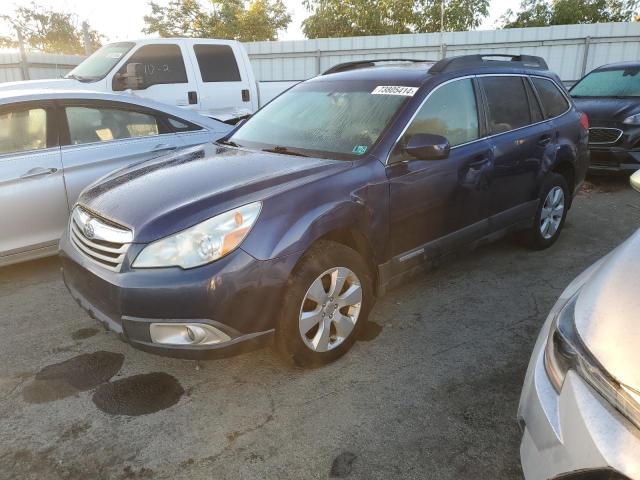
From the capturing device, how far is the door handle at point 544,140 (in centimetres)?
427

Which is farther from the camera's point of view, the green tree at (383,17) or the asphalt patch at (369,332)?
the green tree at (383,17)

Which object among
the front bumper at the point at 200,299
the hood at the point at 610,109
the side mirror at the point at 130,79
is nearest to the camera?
the front bumper at the point at 200,299

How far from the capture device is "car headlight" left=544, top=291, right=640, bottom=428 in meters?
1.43

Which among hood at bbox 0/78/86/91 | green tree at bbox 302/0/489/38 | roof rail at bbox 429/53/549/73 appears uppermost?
green tree at bbox 302/0/489/38

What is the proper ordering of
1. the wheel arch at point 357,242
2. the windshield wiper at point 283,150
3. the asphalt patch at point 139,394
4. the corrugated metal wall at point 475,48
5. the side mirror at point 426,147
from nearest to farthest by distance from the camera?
1. the asphalt patch at point 139,394
2. the wheel arch at point 357,242
3. the side mirror at point 426,147
4. the windshield wiper at point 283,150
5. the corrugated metal wall at point 475,48

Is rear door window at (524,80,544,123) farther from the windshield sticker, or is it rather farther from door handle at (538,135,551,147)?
the windshield sticker

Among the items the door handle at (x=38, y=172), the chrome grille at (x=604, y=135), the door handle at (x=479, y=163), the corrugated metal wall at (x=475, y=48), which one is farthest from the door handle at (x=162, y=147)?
the corrugated metal wall at (x=475, y=48)

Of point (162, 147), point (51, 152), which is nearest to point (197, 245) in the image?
point (51, 152)

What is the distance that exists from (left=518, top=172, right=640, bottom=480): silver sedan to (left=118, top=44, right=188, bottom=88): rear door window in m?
6.63

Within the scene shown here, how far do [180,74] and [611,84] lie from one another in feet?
21.6

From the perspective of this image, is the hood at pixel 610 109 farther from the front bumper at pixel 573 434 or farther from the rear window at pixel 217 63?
the front bumper at pixel 573 434

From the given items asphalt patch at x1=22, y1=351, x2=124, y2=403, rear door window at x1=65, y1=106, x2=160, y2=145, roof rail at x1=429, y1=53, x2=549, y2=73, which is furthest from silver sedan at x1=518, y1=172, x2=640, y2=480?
rear door window at x1=65, y1=106, x2=160, y2=145

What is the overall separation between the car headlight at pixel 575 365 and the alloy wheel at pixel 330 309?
3.91ft

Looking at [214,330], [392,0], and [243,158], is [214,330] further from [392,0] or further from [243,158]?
[392,0]
